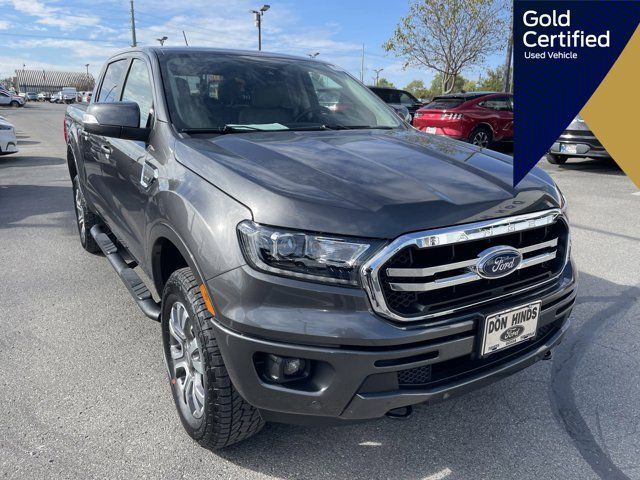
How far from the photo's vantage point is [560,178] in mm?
9781

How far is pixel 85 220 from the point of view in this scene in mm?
4953

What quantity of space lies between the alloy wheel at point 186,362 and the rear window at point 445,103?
11602 millimetres

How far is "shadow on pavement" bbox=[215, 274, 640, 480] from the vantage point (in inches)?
90.0

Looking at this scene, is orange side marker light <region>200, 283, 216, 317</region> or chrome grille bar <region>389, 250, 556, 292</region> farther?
orange side marker light <region>200, 283, 216, 317</region>

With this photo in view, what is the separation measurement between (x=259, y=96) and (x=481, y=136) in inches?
430

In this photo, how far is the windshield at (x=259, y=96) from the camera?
2.95m

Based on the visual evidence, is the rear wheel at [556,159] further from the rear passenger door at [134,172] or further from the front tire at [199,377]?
the front tire at [199,377]

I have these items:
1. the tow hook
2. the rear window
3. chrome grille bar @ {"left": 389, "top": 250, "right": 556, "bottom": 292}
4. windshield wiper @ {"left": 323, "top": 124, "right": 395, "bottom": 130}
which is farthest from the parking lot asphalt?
the rear window

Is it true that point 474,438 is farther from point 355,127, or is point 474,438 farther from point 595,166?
point 595,166

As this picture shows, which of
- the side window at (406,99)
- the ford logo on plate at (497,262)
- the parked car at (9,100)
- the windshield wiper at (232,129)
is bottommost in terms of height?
the ford logo on plate at (497,262)

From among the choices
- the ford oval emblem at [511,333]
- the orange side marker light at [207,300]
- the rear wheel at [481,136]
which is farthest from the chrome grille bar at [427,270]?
the rear wheel at [481,136]

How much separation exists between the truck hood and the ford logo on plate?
0.46ft

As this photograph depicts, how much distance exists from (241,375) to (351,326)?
1.54 feet

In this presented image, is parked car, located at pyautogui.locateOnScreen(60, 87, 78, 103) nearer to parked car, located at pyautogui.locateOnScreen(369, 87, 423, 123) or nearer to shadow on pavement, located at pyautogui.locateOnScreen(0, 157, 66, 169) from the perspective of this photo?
parked car, located at pyautogui.locateOnScreen(369, 87, 423, 123)
